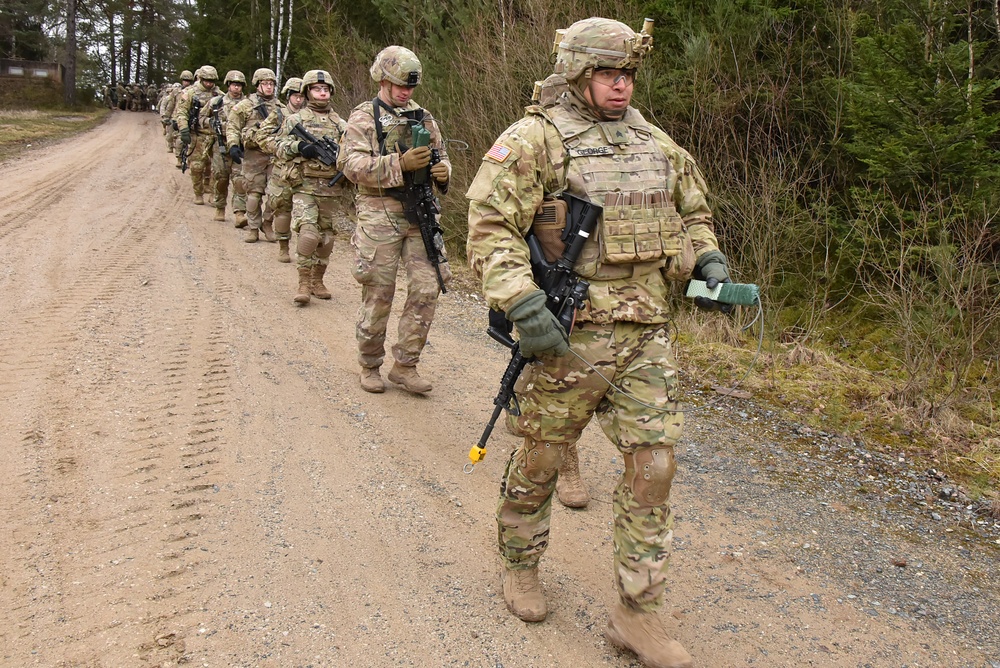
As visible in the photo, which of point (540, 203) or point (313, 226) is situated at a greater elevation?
point (540, 203)

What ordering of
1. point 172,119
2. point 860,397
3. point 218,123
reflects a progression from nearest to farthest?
point 860,397
point 218,123
point 172,119

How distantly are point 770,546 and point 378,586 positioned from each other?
2.03m

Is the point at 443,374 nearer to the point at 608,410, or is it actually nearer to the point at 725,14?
the point at 608,410

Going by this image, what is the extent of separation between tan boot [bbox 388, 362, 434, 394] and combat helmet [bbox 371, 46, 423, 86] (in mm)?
2092

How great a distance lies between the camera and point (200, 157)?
14180mm

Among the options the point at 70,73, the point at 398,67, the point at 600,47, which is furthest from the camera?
the point at 70,73

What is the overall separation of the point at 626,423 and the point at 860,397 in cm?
360

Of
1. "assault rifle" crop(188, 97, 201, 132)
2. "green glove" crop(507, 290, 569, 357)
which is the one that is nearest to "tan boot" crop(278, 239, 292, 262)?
"assault rifle" crop(188, 97, 201, 132)

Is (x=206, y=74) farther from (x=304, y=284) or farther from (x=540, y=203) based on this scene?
(x=540, y=203)

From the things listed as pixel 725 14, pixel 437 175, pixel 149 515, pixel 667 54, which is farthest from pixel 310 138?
pixel 149 515

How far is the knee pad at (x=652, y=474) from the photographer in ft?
9.71

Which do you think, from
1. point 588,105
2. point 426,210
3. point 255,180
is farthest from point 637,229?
point 255,180

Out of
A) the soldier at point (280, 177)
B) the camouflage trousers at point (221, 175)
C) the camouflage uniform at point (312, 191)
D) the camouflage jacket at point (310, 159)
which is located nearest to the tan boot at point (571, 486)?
the camouflage uniform at point (312, 191)

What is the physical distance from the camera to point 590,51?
118 inches
